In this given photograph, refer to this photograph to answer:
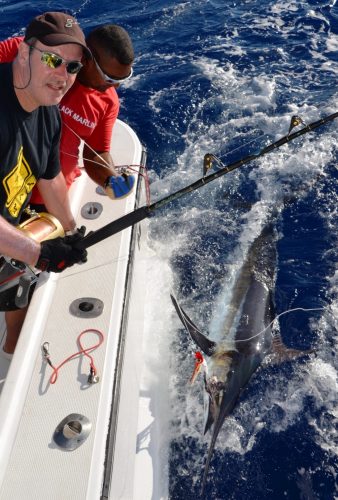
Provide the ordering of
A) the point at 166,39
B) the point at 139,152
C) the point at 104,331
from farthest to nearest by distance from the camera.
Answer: the point at 166,39
the point at 139,152
the point at 104,331

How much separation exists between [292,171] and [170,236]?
1740 millimetres

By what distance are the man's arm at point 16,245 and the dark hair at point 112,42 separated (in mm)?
1299

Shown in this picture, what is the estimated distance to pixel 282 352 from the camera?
3.50 meters

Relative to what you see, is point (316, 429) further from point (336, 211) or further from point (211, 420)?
point (336, 211)

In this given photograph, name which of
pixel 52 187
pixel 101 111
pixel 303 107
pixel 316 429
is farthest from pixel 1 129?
pixel 303 107

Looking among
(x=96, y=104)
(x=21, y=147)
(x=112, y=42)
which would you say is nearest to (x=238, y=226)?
(x=96, y=104)

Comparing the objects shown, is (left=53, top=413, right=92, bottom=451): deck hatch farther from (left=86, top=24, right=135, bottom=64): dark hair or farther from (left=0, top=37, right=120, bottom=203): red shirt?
(left=86, top=24, right=135, bottom=64): dark hair

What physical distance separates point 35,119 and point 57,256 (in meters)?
0.69

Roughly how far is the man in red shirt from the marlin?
1124mm

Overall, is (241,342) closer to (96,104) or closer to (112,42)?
(96,104)

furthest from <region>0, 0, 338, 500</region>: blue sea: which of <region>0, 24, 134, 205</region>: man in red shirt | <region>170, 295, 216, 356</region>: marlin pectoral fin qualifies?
<region>0, 24, 134, 205</region>: man in red shirt

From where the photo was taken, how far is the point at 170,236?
467 cm

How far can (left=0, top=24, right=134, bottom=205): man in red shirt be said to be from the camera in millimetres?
2797

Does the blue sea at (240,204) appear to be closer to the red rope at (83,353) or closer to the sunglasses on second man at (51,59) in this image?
the red rope at (83,353)
